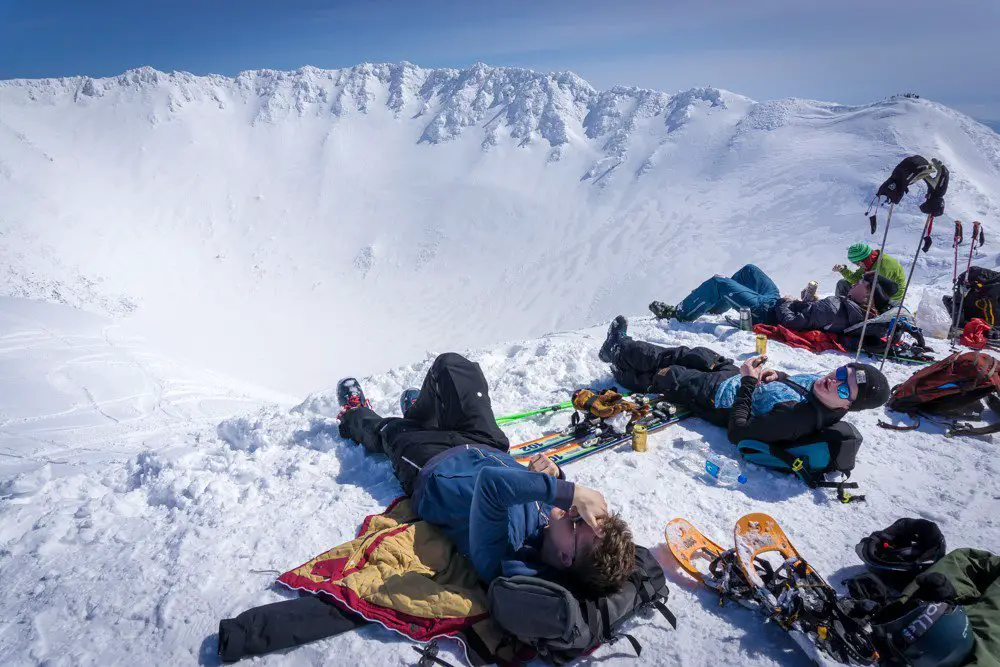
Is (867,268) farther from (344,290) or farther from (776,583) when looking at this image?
(344,290)

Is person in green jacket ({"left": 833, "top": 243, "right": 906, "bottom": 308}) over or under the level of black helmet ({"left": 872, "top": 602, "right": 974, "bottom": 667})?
over

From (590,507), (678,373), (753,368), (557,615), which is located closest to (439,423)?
(590,507)

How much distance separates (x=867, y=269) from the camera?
9.23m

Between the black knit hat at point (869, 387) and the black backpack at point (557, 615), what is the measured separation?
2.87 metres

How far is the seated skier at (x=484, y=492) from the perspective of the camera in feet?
9.84

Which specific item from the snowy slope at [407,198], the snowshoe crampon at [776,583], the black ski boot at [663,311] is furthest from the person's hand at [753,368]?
the snowy slope at [407,198]

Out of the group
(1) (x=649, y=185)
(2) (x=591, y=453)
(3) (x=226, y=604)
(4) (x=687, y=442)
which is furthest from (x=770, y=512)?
(1) (x=649, y=185)

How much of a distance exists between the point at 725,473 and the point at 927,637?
6.91 feet

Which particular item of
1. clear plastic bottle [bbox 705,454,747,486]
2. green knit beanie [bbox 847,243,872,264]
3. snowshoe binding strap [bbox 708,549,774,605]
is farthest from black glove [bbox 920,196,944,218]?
snowshoe binding strap [bbox 708,549,774,605]

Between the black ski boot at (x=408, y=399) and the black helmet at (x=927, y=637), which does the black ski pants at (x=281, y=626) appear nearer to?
the black ski boot at (x=408, y=399)

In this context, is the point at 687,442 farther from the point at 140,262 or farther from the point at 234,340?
the point at 140,262

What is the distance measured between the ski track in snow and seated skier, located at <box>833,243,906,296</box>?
2.48 meters

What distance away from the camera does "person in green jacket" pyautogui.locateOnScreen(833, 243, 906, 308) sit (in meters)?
8.85

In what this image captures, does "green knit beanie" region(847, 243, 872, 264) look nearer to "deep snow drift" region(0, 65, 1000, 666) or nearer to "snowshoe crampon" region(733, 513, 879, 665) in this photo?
"deep snow drift" region(0, 65, 1000, 666)
